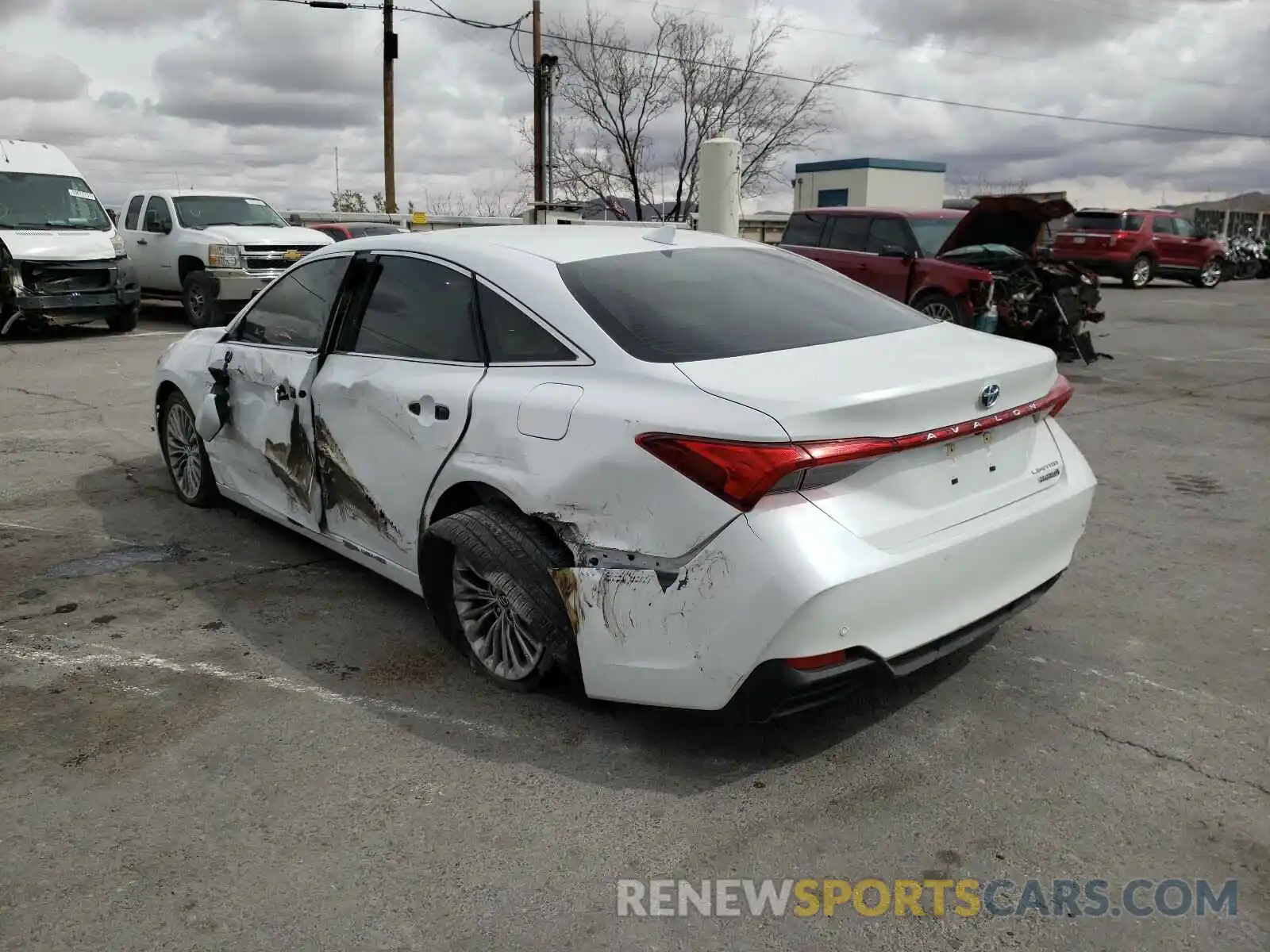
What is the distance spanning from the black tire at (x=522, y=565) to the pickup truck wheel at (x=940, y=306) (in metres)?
9.01

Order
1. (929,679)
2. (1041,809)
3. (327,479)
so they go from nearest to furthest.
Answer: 1. (1041,809)
2. (929,679)
3. (327,479)

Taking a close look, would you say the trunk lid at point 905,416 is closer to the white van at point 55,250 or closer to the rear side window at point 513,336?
the rear side window at point 513,336

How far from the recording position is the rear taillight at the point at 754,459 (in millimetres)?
2750

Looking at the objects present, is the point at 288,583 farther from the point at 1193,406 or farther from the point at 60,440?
the point at 1193,406

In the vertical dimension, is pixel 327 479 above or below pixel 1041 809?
above

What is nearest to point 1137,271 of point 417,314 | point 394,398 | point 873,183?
point 873,183

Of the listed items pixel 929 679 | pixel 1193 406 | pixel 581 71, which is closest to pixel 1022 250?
pixel 1193 406

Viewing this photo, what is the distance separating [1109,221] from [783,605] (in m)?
24.9

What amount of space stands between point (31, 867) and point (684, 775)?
1750mm

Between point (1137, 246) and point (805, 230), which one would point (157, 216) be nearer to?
point (805, 230)

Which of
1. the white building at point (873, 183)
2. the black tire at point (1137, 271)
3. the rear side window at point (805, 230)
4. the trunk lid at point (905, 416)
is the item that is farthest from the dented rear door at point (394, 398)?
the white building at point (873, 183)

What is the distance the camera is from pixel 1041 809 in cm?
293

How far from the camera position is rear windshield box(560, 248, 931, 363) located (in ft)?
10.9

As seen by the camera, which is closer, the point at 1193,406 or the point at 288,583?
the point at 288,583
